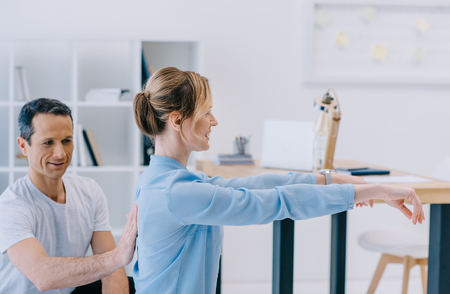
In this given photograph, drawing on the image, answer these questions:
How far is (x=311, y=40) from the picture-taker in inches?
114

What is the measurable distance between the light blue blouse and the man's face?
0.41 m

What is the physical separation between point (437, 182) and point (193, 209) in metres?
0.93

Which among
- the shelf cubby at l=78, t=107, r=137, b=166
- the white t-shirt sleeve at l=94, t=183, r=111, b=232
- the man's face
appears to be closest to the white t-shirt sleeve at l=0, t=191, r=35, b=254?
the man's face

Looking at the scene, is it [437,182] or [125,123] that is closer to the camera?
[437,182]

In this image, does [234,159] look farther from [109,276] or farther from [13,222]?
[13,222]

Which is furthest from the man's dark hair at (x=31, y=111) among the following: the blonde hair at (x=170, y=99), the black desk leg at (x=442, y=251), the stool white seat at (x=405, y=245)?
the stool white seat at (x=405, y=245)

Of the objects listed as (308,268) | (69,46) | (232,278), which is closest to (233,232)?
(232,278)

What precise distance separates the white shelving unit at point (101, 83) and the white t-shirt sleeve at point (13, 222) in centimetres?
123

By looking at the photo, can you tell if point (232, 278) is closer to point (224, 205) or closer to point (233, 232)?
point (233, 232)

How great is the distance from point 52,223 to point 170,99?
0.66 m

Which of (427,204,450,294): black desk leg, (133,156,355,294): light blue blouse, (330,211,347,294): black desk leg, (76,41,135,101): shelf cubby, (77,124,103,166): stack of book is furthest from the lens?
(76,41,135,101): shelf cubby

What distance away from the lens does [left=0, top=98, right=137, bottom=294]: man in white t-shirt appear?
1.32 m

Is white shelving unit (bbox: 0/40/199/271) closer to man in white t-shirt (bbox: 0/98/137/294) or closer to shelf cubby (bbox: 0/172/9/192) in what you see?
shelf cubby (bbox: 0/172/9/192)

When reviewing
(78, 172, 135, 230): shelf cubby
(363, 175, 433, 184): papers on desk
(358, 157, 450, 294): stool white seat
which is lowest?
(358, 157, 450, 294): stool white seat
